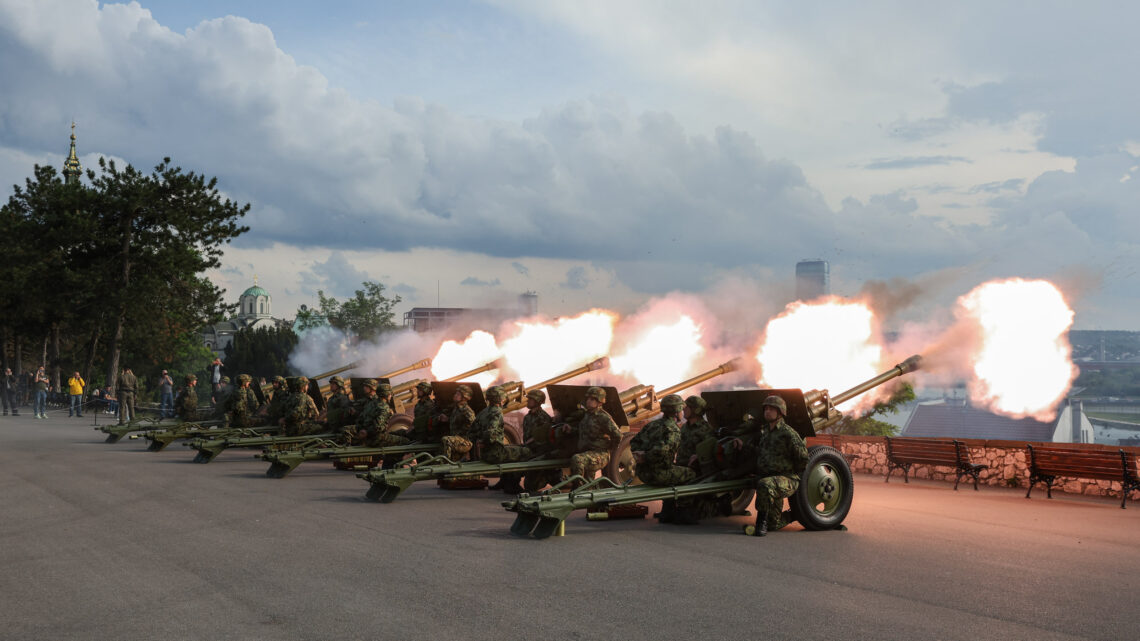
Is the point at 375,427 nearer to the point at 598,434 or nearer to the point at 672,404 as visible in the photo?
the point at 598,434

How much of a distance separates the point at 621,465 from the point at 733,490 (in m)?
3.04

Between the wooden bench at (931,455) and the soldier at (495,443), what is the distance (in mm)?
6755

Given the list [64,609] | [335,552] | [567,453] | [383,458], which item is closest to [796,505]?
[567,453]

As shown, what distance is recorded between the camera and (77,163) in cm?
6688

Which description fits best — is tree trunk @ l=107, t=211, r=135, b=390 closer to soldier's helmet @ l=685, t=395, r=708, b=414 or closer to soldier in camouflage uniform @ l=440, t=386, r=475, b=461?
soldier in camouflage uniform @ l=440, t=386, r=475, b=461

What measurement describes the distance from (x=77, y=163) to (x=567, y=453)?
64292 mm

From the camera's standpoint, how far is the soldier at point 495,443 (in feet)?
46.5

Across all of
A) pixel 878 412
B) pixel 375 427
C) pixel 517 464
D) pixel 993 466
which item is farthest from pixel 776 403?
pixel 878 412

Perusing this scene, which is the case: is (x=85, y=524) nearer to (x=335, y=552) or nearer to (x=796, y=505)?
(x=335, y=552)

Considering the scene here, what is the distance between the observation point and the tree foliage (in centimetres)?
4019

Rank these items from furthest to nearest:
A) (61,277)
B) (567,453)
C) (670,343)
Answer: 1. (61,277)
2. (670,343)
3. (567,453)

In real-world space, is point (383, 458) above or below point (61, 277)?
below

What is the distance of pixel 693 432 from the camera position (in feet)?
40.7

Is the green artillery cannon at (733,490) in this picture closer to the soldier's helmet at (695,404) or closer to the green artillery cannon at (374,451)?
the soldier's helmet at (695,404)
